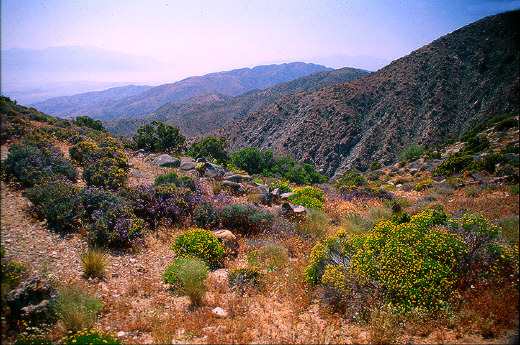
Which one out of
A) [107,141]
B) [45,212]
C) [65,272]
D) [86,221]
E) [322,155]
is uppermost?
[107,141]

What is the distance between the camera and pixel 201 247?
5.18 metres

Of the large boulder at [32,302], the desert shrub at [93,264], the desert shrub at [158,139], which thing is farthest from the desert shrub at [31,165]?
the desert shrub at [158,139]

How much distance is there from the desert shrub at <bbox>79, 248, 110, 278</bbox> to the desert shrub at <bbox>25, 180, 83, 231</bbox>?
3.68 ft

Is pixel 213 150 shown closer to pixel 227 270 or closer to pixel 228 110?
pixel 227 270

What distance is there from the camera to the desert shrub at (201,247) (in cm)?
516

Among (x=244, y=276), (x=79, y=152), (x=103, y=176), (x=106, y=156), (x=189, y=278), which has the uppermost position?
(x=79, y=152)

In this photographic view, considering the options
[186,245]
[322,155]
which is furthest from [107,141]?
[322,155]

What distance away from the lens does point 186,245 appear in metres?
5.32

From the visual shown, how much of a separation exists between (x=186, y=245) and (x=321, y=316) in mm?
3081

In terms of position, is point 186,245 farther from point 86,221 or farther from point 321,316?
point 321,316

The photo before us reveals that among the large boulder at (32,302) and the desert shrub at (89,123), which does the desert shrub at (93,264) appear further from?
Result: the desert shrub at (89,123)

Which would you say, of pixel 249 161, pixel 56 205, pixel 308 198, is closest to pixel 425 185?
pixel 308 198

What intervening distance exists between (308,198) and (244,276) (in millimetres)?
4421

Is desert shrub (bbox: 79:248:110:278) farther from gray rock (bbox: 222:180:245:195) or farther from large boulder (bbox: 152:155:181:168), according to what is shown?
large boulder (bbox: 152:155:181:168)
